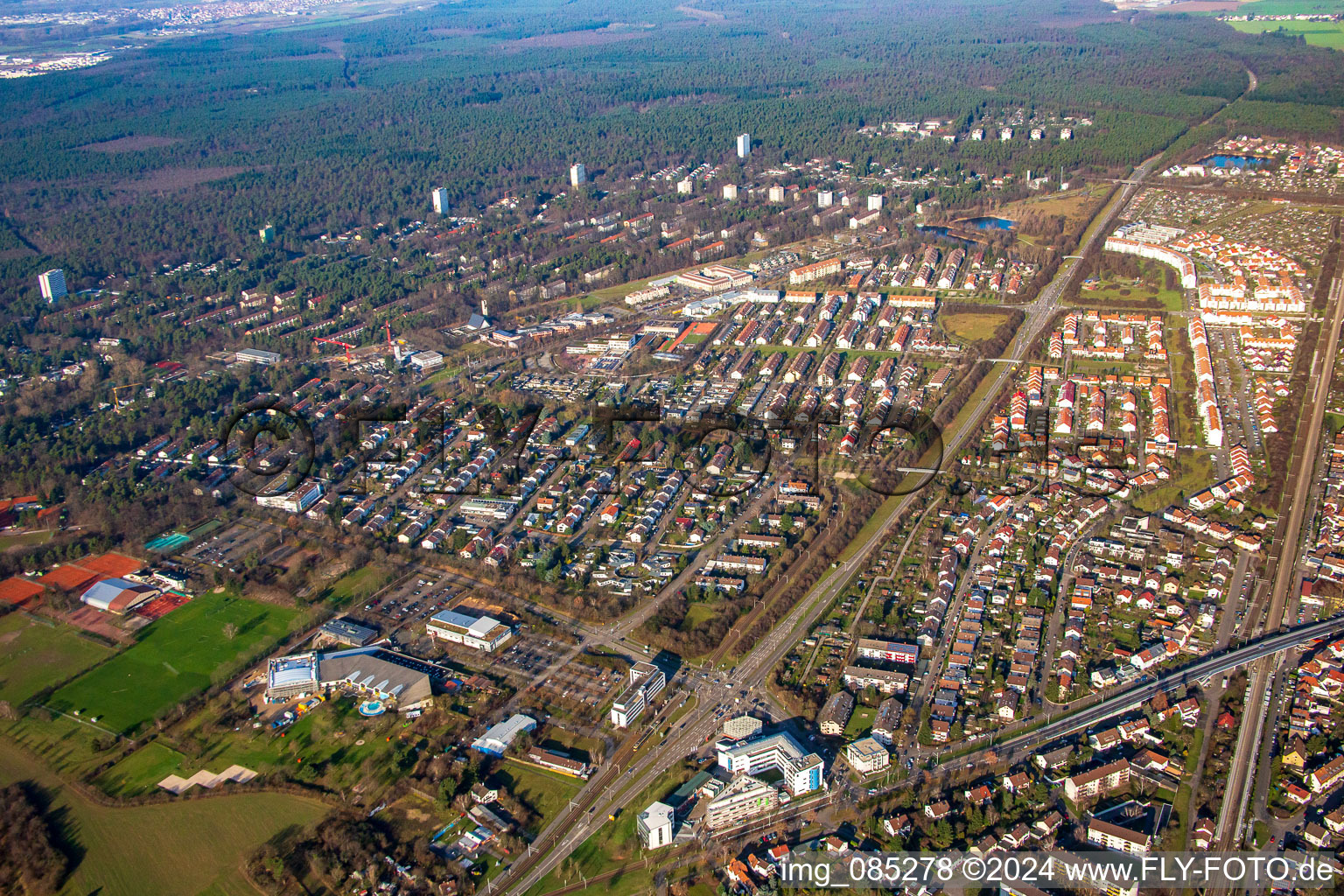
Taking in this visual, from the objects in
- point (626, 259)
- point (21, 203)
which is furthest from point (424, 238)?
point (21, 203)

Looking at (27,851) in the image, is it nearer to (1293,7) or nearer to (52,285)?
(52,285)

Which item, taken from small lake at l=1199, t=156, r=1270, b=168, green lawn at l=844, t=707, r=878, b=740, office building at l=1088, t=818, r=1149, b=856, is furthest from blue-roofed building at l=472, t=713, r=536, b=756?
small lake at l=1199, t=156, r=1270, b=168

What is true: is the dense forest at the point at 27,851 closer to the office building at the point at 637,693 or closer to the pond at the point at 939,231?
the office building at the point at 637,693

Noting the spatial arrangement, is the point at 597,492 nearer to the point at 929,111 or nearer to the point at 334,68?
the point at 929,111

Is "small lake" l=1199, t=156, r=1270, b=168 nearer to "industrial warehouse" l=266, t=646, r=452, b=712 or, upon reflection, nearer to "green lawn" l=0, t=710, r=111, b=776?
"industrial warehouse" l=266, t=646, r=452, b=712

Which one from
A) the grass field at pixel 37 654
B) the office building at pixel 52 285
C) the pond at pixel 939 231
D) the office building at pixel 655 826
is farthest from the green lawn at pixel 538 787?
the office building at pixel 52 285
